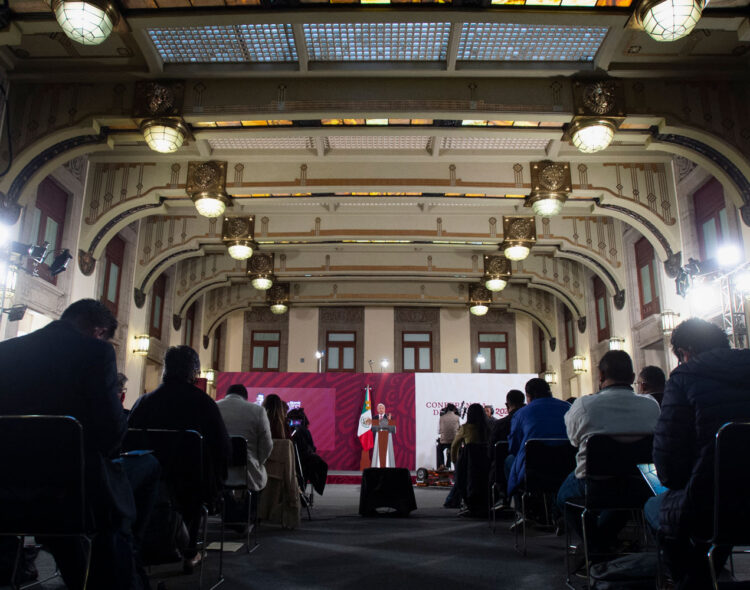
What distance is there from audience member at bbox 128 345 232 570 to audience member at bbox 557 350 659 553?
184 centimetres

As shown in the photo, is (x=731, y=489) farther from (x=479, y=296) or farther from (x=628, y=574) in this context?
(x=479, y=296)

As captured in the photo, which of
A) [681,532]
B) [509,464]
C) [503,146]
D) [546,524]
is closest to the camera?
[681,532]

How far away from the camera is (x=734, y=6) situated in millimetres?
5594

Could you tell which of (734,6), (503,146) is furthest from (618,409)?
(503,146)

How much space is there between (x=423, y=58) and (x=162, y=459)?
5.38 metres

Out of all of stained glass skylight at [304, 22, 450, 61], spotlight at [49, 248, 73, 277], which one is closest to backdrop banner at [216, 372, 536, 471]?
spotlight at [49, 248, 73, 277]

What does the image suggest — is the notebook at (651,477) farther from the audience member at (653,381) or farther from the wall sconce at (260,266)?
the wall sconce at (260,266)

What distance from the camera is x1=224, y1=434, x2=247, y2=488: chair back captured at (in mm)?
3963

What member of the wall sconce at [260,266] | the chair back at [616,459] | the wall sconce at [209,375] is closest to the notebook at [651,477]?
the chair back at [616,459]

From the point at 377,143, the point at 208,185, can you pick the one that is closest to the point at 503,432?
the point at 377,143

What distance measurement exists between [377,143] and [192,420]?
6.36 meters

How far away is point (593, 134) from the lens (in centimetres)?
688

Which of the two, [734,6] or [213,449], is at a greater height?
[734,6]

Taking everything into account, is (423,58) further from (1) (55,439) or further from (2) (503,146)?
(1) (55,439)
